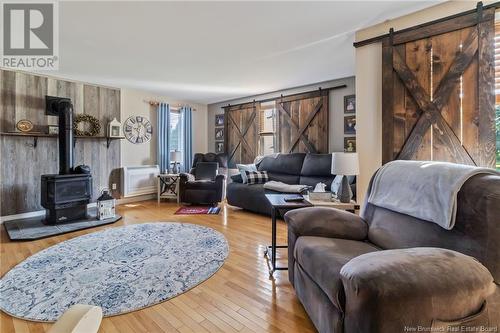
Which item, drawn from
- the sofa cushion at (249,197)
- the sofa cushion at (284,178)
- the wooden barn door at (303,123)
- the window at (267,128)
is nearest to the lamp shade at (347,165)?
the sofa cushion at (249,197)

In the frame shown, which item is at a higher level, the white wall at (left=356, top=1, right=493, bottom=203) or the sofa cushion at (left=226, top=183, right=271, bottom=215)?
the white wall at (left=356, top=1, right=493, bottom=203)

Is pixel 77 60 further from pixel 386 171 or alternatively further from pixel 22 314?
pixel 386 171

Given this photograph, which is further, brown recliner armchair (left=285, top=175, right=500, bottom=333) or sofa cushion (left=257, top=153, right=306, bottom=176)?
sofa cushion (left=257, top=153, right=306, bottom=176)

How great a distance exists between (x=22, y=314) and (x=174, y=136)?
464 centimetres

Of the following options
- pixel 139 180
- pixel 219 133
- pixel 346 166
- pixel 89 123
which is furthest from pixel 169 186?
pixel 346 166

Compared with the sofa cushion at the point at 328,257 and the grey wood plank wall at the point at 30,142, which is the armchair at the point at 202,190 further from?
the sofa cushion at the point at 328,257

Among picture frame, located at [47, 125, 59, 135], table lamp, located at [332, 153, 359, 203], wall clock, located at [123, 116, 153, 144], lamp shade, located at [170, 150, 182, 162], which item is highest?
wall clock, located at [123, 116, 153, 144]

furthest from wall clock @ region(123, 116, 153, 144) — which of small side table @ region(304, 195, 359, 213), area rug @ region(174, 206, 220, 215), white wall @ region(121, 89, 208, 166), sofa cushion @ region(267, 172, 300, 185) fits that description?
small side table @ region(304, 195, 359, 213)

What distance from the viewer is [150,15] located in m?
2.24

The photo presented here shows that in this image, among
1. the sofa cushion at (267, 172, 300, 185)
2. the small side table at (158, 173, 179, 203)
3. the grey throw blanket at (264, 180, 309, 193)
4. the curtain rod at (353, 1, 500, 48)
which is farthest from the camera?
the small side table at (158, 173, 179, 203)

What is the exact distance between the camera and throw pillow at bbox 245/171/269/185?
446cm

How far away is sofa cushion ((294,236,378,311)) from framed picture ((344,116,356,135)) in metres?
2.89

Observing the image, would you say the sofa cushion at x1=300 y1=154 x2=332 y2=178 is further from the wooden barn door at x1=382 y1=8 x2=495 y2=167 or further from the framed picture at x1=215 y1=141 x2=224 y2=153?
the framed picture at x1=215 y1=141 x2=224 y2=153

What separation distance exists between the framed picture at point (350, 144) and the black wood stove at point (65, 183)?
14.1 ft
